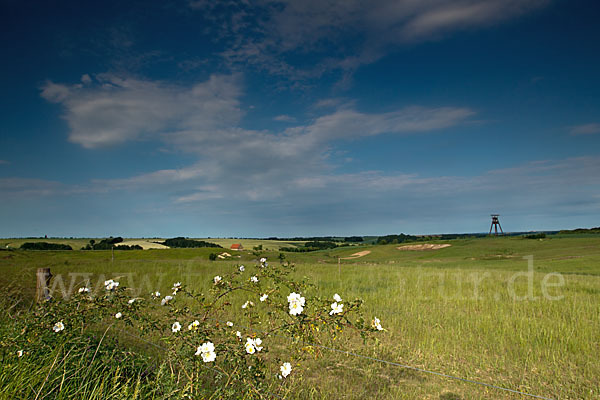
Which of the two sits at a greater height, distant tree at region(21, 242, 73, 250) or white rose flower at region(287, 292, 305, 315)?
white rose flower at region(287, 292, 305, 315)

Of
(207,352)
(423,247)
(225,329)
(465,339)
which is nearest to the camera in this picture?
(207,352)

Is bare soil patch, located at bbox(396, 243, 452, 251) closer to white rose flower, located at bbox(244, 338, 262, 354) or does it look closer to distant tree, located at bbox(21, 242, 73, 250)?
distant tree, located at bbox(21, 242, 73, 250)

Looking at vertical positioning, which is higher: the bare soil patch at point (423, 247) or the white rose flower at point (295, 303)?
the white rose flower at point (295, 303)

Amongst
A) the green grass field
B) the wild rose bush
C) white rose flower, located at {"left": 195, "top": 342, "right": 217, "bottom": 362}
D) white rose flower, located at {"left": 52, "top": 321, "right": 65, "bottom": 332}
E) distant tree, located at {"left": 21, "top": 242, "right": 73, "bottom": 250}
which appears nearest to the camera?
white rose flower, located at {"left": 195, "top": 342, "right": 217, "bottom": 362}

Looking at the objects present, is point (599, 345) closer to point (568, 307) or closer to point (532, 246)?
point (568, 307)

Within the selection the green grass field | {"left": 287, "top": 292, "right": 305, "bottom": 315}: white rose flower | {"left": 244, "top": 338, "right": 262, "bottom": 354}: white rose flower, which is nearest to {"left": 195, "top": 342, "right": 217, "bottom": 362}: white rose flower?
{"left": 244, "top": 338, "right": 262, "bottom": 354}: white rose flower

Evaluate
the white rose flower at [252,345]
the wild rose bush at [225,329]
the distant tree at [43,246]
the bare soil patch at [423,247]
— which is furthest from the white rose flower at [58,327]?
the bare soil patch at [423,247]

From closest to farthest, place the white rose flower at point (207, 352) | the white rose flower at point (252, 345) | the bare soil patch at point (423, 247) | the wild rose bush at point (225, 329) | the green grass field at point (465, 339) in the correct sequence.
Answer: the white rose flower at point (207, 352) < the white rose flower at point (252, 345) < the wild rose bush at point (225, 329) < the green grass field at point (465, 339) < the bare soil patch at point (423, 247)

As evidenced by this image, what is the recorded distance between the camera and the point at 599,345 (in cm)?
625

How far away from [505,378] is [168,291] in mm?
9634

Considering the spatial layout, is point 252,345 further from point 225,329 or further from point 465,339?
point 465,339

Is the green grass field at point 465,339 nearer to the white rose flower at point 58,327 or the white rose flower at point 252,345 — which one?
the white rose flower at point 252,345

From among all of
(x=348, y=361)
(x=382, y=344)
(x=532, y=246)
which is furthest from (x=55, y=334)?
(x=532, y=246)

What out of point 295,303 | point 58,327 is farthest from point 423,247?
point 58,327
